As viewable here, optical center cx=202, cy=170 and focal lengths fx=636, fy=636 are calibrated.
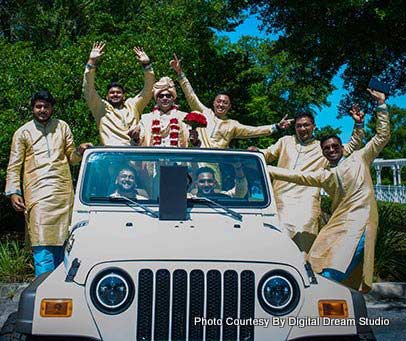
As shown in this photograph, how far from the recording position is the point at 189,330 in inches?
142

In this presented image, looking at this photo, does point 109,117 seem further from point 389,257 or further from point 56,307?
point 389,257

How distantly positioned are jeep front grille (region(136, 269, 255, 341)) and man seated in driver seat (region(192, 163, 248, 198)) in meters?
1.37

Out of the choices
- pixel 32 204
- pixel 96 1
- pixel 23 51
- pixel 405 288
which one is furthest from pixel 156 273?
pixel 96 1

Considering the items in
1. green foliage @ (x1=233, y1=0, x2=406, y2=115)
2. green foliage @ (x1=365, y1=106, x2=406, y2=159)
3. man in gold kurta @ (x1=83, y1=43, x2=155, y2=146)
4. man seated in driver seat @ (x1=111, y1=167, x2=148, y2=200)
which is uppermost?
green foliage @ (x1=365, y1=106, x2=406, y2=159)

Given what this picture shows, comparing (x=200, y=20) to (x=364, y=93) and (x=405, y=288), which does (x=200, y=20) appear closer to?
(x=364, y=93)

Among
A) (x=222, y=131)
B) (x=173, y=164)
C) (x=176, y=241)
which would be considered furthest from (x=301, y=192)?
(x=176, y=241)

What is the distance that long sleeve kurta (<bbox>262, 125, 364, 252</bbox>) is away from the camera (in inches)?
246

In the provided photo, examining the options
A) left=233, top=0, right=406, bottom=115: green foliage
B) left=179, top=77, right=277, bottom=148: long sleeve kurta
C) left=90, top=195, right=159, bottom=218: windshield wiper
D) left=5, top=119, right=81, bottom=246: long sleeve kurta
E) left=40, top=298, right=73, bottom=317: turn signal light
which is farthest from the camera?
left=233, top=0, right=406, bottom=115: green foliage

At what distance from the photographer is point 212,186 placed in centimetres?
502

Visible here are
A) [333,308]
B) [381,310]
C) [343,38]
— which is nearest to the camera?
[333,308]

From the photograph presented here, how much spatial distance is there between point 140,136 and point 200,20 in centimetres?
782

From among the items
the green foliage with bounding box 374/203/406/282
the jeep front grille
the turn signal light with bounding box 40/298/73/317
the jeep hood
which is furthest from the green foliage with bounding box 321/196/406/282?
the turn signal light with bounding box 40/298/73/317

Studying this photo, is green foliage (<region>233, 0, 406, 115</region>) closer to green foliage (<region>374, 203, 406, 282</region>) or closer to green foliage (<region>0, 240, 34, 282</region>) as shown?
green foliage (<region>374, 203, 406, 282</region>)

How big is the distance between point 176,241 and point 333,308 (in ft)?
3.36
